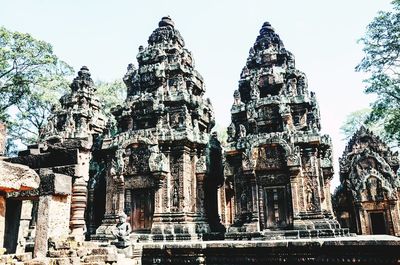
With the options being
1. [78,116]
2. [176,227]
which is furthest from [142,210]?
[78,116]

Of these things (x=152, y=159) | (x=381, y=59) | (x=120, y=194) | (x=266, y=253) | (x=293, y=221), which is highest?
(x=381, y=59)

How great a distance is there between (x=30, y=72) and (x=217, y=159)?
13029 millimetres

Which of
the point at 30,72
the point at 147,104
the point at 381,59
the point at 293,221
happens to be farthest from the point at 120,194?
the point at 381,59

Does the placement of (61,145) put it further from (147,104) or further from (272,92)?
(272,92)

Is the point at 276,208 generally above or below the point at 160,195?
below

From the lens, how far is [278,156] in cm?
1245

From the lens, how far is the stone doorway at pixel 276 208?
12048 mm

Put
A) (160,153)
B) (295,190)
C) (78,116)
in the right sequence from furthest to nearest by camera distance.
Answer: (78,116) → (160,153) → (295,190)

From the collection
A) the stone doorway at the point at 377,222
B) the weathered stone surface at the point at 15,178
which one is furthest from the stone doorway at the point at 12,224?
the stone doorway at the point at 377,222

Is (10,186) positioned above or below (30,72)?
below

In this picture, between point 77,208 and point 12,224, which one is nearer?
point 77,208

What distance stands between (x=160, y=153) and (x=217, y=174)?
2827mm

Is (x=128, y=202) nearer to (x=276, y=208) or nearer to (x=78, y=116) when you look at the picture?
(x=276, y=208)

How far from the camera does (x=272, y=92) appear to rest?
13781 mm
